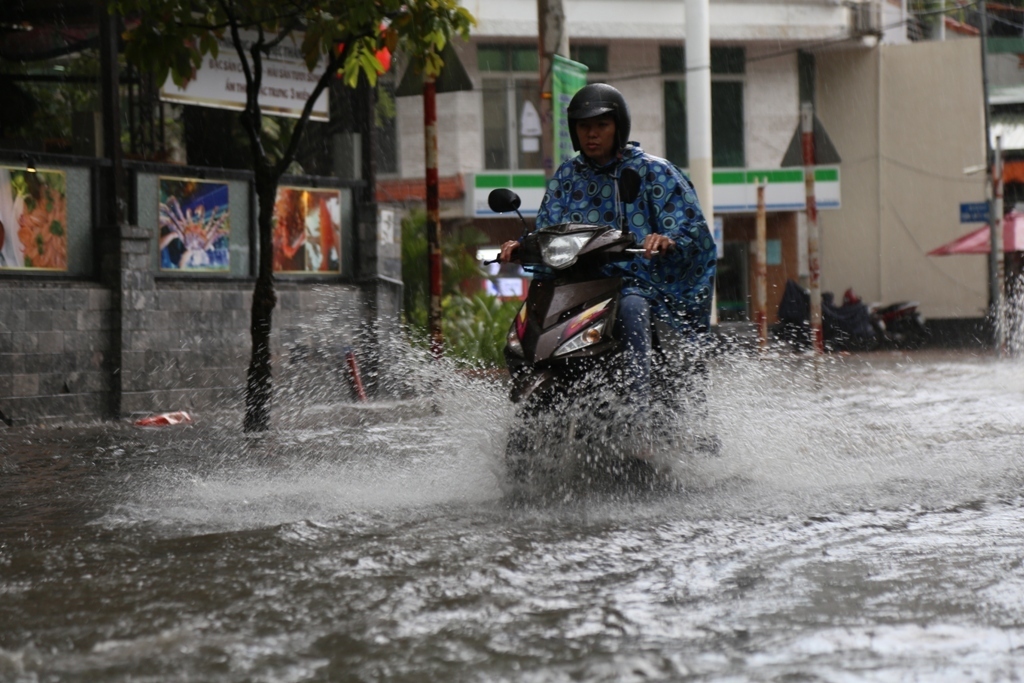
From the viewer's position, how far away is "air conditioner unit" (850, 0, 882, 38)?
30.8 metres

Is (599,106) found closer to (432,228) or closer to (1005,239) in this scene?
(432,228)

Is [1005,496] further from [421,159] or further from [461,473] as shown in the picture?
[421,159]

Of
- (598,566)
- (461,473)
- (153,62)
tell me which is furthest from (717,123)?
(598,566)

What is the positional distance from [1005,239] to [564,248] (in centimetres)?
2511

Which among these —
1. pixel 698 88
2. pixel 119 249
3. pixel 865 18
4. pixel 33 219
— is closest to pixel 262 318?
pixel 119 249

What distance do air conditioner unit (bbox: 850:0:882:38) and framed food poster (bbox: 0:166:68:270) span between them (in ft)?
73.0

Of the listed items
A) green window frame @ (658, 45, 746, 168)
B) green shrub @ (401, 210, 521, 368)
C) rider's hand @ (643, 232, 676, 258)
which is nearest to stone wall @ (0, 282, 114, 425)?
green shrub @ (401, 210, 521, 368)

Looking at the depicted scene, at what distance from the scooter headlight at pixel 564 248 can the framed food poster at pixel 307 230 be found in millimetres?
9133

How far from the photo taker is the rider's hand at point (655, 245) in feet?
19.4

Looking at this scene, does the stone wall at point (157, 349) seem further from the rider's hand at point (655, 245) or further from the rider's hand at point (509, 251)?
the rider's hand at point (655, 245)

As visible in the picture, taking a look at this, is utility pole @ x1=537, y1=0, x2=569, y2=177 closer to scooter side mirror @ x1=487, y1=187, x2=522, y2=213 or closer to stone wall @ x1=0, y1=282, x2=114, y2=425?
stone wall @ x1=0, y1=282, x2=114, y2=425

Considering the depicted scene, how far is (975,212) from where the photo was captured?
27.1 m

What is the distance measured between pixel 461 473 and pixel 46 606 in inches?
110

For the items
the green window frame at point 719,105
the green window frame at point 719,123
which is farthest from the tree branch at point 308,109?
the green window frame at point 719,123
